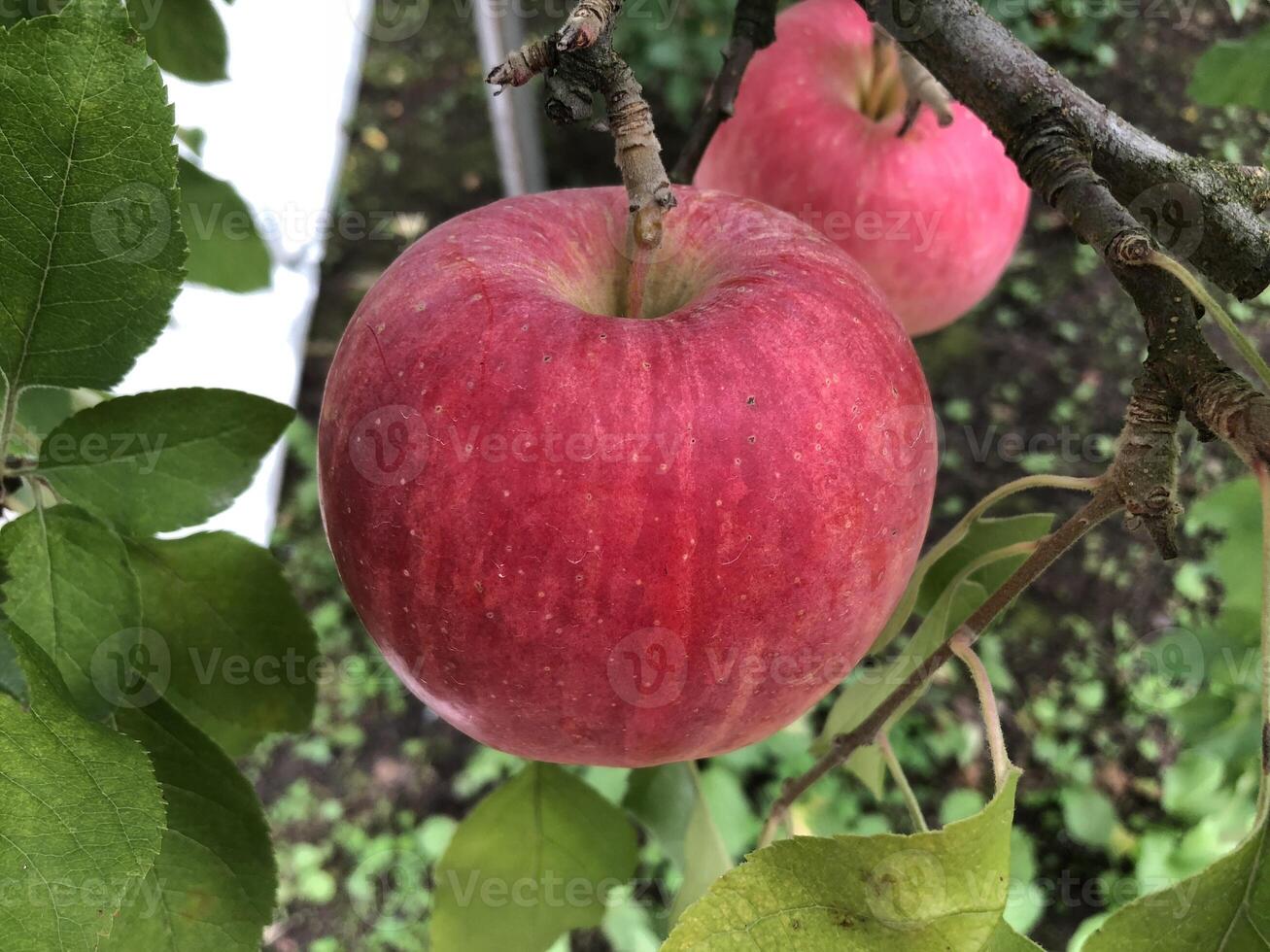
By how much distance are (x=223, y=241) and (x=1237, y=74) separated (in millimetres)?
874

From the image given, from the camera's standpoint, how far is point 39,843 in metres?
0.44

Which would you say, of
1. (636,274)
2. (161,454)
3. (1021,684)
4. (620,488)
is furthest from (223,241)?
(1021,684)

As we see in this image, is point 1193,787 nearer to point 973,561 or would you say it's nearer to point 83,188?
point 973,561

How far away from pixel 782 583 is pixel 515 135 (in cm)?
149

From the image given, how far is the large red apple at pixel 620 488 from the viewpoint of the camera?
0.46 m

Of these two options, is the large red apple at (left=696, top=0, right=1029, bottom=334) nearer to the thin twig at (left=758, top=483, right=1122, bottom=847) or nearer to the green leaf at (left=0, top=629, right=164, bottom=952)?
the thin twig at (left=758, top=483, right=1122, bottom=847)

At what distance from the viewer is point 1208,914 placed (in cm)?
44

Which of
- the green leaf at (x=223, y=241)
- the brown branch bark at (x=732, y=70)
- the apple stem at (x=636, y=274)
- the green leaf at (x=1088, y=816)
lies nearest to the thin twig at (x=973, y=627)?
the apple stem at (x=636, y=274)

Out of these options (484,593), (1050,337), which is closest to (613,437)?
Result: (484,593)

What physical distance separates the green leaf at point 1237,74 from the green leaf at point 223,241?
820 millimetres

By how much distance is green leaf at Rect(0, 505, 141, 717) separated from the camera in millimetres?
513

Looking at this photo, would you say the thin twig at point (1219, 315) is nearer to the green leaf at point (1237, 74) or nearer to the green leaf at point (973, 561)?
the green leaf at point (973, 561)

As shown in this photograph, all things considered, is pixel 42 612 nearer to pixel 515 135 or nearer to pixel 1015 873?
pixel 515 135

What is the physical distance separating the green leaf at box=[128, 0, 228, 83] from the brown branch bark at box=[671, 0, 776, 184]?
1.18 feet
